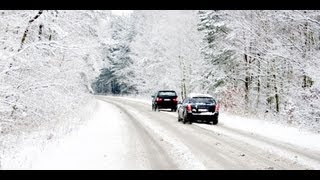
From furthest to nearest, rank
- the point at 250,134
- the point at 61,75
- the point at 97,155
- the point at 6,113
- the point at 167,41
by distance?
the point at 167,41 < the point at 61,75 < the point at 250,134 < the point at 6,113 < the point at 97,155

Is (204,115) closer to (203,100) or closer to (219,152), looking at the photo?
(203,100)

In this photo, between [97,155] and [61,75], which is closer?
[97,155]

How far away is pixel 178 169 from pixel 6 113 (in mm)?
9041

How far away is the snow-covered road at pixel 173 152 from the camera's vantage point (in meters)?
10.5

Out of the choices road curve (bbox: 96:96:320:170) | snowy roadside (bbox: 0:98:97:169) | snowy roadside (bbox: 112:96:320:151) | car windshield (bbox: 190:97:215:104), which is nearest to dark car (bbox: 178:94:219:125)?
car windshield (bbox: 190:97:215:104)

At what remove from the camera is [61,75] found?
2270 cm

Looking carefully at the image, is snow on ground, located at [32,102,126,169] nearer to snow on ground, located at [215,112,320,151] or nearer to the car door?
snow on ground, located at [215,112,320,151]

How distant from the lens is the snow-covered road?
10484 mm

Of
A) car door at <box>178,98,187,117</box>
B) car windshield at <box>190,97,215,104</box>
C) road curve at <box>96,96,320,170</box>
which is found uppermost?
car windshield at <box>190,97,215,104</box>

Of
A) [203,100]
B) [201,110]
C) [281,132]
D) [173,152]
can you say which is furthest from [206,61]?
[173,152]

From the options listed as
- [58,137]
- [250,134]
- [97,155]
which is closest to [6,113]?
[58,137]

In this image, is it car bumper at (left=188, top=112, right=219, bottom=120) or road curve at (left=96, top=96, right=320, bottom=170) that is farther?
car bumper at (left=188, top=112, right=219, bottom=120)

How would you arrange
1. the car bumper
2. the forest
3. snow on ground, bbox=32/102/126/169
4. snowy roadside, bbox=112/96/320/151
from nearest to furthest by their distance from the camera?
snow on ground, bbox=32/102/126/169 < snowy roadside, bbox=112/96/320/151 < the forest < the car bumper
